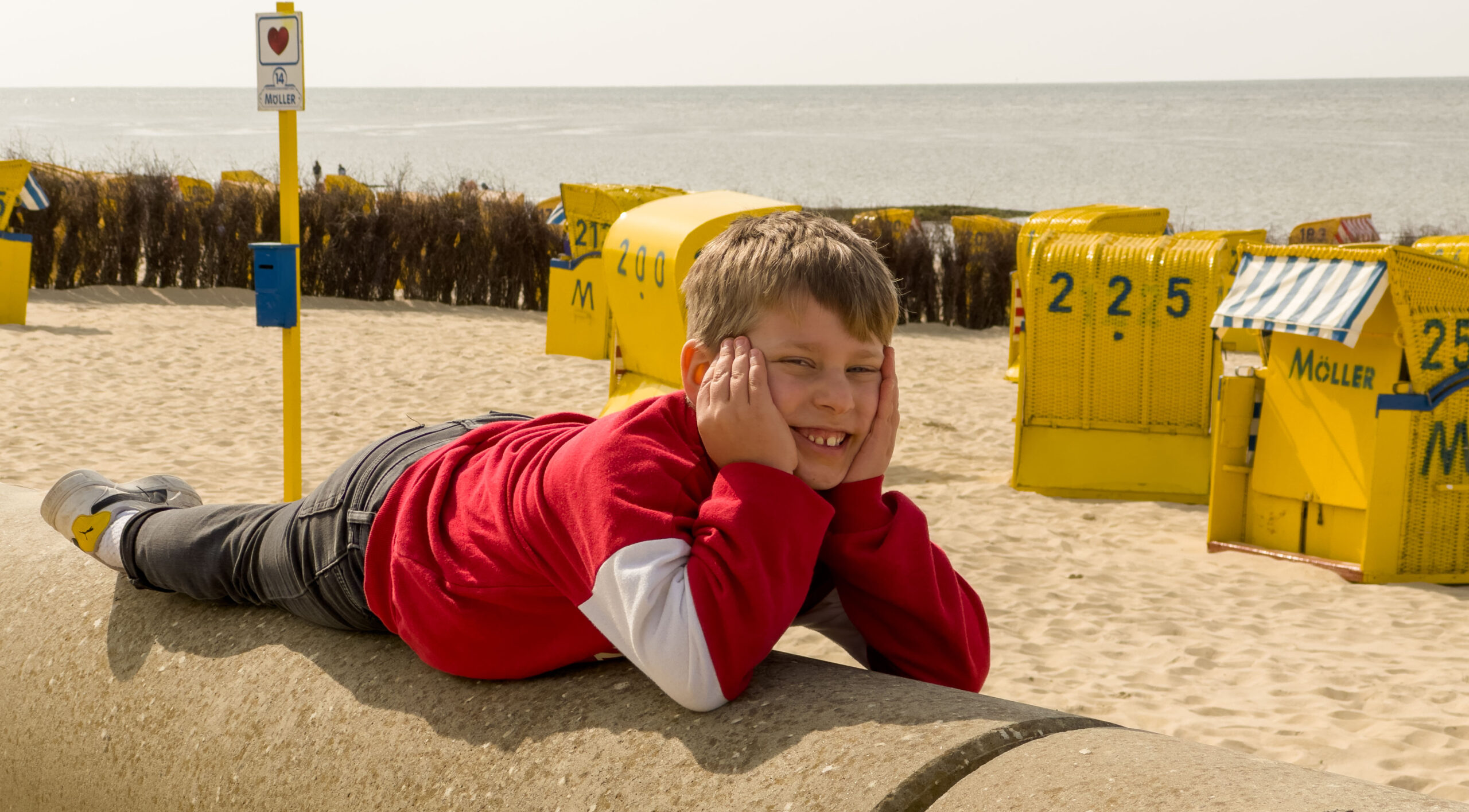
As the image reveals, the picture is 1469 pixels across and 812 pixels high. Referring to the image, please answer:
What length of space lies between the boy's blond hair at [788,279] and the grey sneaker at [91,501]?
52.1 inches

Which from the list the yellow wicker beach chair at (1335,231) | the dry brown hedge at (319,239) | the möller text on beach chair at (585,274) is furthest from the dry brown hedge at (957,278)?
the möller text on beach chair at (585,274)

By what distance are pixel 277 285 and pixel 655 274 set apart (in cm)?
196

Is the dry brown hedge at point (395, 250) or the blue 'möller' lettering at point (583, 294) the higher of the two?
the dry brown hedge at point (395, 250)

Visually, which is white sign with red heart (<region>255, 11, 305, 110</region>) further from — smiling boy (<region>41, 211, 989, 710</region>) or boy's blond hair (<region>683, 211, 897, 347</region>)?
boy's blond hair (<region>683, 211, 897, 347</region>)

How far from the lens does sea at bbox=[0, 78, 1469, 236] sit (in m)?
50.2

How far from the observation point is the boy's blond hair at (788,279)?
68.7 inches

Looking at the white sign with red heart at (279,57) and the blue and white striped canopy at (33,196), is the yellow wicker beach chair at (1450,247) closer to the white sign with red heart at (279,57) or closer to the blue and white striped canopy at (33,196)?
the white sign with red heart at (279,57)

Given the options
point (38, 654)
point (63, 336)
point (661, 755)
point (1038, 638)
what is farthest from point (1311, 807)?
point (63, 336)

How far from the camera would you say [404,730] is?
1.77 metres

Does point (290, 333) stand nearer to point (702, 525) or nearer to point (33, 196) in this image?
point (702, 525)

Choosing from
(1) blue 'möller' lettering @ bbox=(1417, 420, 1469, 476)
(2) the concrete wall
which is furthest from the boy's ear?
(1) blue 'möller' lettering @ bbox=(1417, 420, 1469, 476)

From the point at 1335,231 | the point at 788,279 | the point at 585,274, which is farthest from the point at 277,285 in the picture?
the point at 1335,231

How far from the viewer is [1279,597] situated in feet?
17.3

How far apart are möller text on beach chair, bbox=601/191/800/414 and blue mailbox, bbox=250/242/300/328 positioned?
1.79m
